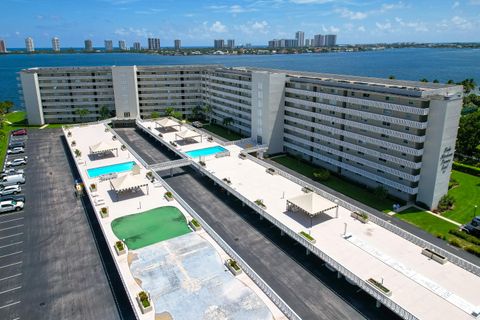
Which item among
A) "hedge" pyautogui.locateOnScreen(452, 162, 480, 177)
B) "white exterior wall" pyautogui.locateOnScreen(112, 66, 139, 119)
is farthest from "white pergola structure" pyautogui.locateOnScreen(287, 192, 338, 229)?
"white exterior wall" pyautogui.locateOnScreen(112, 66, 139, 119)

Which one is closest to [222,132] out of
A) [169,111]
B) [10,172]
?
[169,111]

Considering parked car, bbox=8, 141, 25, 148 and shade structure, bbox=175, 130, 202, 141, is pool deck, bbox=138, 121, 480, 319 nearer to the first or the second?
shade structure, bbox=175, 130, 202, 141

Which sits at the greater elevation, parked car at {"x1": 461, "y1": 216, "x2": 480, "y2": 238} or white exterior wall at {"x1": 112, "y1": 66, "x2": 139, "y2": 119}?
white exterior wall at {"x1": 112, "y1": 66, "x2": 139, "y2": 119}

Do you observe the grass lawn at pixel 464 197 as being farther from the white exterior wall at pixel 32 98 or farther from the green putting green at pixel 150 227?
the white exterior wall at pixel 32 98

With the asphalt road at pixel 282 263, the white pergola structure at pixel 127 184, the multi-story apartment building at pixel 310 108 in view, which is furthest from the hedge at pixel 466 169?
the white pergola structure at pixel 127 184

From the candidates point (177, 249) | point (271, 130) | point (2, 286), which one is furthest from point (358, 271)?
point (271, 130)

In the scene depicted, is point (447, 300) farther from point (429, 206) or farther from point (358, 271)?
point (429, 206)
